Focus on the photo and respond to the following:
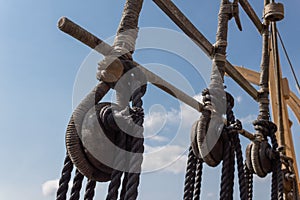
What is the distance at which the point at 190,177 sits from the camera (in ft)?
3.50

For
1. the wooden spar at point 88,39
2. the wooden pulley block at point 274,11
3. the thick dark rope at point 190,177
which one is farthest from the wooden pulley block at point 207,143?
the wooden pulley block at point 274,11

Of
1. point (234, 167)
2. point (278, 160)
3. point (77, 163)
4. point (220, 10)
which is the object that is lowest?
point (77, 163)

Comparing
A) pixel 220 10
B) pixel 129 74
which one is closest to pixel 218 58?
pixel 220 10

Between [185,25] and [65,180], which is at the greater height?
[185,25]

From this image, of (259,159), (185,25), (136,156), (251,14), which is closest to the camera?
(136,156)

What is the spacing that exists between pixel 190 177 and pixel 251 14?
102 centimetres

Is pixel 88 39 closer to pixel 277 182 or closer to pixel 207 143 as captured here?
pixel 207 143

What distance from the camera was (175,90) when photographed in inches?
38.9

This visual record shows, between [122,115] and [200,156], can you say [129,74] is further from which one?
[200,156]

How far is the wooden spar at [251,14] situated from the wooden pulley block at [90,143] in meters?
1.22

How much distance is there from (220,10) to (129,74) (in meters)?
0.75

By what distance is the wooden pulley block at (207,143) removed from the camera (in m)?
1.05

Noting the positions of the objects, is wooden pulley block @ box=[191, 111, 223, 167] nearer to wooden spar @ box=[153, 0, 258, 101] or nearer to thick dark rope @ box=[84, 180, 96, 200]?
wooden spar @ box=[153, 0, 258, 101]

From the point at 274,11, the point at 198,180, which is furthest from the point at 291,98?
the point at 198,180
